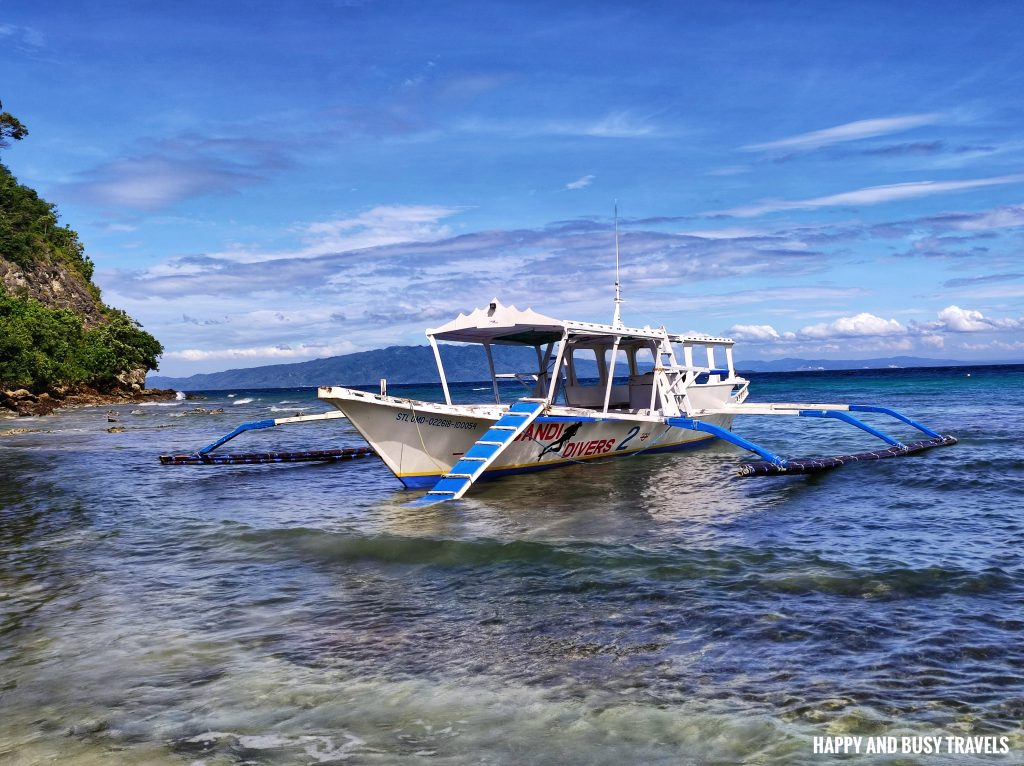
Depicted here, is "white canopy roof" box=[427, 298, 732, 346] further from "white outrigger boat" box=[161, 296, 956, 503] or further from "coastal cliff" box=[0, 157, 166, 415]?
"coastal cliff" box=[0, 157, 166, 415]

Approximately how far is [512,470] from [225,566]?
8481 mm

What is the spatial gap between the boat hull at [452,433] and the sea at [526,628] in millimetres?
1260

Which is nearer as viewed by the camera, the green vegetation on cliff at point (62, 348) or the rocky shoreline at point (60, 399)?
the rocky shoreline at point (60, 399)

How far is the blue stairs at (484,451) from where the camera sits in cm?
1511

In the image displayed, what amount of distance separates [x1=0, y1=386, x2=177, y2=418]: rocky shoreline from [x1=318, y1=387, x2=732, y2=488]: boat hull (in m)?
46.6

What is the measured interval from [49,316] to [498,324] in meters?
62.0

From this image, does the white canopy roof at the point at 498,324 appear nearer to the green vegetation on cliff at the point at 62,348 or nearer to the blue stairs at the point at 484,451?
the blue stairs at the point at 484,451

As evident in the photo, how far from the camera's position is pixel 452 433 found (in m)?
17.4

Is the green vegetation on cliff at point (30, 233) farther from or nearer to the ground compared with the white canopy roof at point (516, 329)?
farther from the ground

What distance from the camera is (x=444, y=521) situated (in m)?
14.0

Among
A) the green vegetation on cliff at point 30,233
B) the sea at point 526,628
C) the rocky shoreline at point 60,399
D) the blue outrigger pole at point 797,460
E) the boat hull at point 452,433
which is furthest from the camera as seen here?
the green vegetation on cliff at point 30,233

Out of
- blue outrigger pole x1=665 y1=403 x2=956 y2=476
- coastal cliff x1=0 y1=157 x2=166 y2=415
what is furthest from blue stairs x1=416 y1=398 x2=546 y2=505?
coastal cliff x1=0 y1=157 x2=166 y2=415

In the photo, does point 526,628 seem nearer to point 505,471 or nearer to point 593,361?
point 505,471

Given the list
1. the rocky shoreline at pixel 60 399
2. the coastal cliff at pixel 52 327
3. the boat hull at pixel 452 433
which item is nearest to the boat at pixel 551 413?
the boat hull at pixel 452 433
